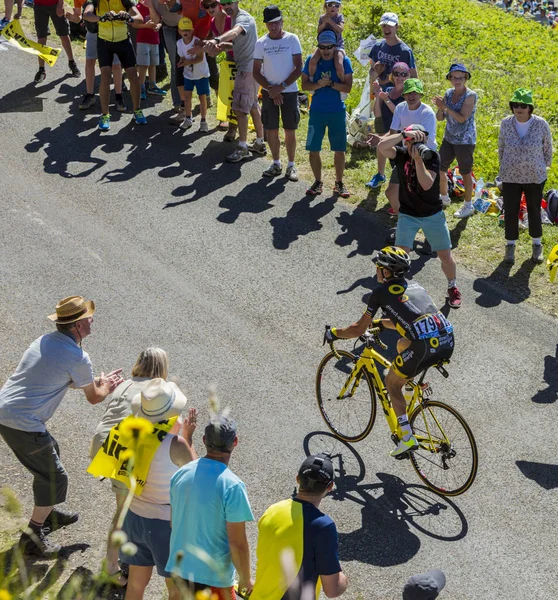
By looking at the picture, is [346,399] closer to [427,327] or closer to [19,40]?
[427,327]

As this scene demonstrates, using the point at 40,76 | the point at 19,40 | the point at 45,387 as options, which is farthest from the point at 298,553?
the point at 40,76

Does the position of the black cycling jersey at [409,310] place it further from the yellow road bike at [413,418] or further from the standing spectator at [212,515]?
the standing spectator at [212,515]

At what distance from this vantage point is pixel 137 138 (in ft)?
42.8

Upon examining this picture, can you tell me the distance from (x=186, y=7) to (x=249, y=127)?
2109 mm

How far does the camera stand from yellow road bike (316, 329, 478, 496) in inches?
262

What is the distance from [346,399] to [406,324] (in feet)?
4.23

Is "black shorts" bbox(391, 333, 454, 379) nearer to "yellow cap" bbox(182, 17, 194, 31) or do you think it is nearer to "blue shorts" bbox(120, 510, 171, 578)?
"blue shorts" bbox(120, 510, 171, 578)

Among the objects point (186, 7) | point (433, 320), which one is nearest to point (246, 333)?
point (433, 320)

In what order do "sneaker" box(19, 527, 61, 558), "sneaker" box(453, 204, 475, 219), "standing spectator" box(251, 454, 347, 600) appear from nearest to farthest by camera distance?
"standing spectator" box(251, 454, 347, 600) → "sneaker" box(19, 527, 61, 558) → "sneaker" box(453, 204, 475, 219)

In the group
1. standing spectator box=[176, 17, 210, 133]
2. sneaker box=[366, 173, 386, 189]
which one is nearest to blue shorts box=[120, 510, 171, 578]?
sneaker box=[366, 173, 386, 189]

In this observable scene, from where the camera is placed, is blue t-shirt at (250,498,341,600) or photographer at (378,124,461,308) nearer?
blue t-shirt at (250,498,341,600)

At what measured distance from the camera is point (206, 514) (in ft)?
14.7

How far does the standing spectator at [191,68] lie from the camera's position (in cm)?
1273

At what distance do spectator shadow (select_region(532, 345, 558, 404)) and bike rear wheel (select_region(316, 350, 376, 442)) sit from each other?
183 cm
